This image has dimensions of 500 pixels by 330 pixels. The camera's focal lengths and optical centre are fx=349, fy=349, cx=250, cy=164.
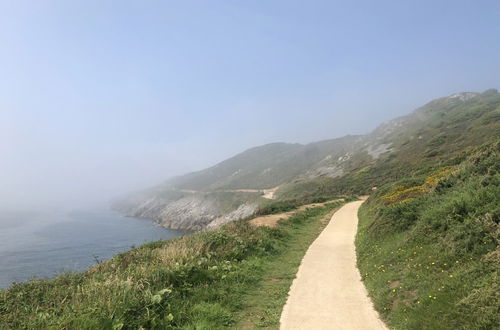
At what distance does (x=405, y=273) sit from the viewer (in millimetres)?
10805

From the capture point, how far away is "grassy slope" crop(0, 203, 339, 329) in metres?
8.45

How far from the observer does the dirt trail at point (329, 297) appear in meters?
8.86

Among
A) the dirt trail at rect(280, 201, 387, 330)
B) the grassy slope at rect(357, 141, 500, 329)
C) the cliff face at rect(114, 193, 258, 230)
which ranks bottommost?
the cliff face at rect(114, 193, 258, 230)

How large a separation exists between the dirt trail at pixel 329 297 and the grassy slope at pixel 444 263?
443 millimetres

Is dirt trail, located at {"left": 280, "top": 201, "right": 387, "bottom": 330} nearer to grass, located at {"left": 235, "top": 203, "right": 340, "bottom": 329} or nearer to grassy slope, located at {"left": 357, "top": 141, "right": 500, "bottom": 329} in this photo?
grass, located at {"left": 235, "top": 203, "right": 340, "bottom": 329}

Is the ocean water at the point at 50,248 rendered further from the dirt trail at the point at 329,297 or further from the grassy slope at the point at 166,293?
the dirt trail at the point at 329,297

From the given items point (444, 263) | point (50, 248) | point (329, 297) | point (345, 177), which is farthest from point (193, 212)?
point (444, 263)

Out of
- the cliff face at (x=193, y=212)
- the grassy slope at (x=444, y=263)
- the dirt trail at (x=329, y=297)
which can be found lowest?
the cliff face at (x=193, y=212)

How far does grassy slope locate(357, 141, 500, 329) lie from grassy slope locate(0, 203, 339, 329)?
3298 mm

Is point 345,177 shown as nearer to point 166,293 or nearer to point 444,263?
point 444,263

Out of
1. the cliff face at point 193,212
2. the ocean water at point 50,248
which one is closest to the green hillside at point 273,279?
the ocean water at point 50,248

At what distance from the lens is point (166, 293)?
10047mm

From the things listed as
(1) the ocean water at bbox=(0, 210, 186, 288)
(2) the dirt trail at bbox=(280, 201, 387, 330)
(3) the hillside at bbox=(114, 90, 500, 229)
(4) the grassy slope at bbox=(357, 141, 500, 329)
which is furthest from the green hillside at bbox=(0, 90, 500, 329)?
(3) the hillside at bbox=(114, 90, 500, 229)

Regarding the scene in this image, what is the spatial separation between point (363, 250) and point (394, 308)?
7.57 metres
